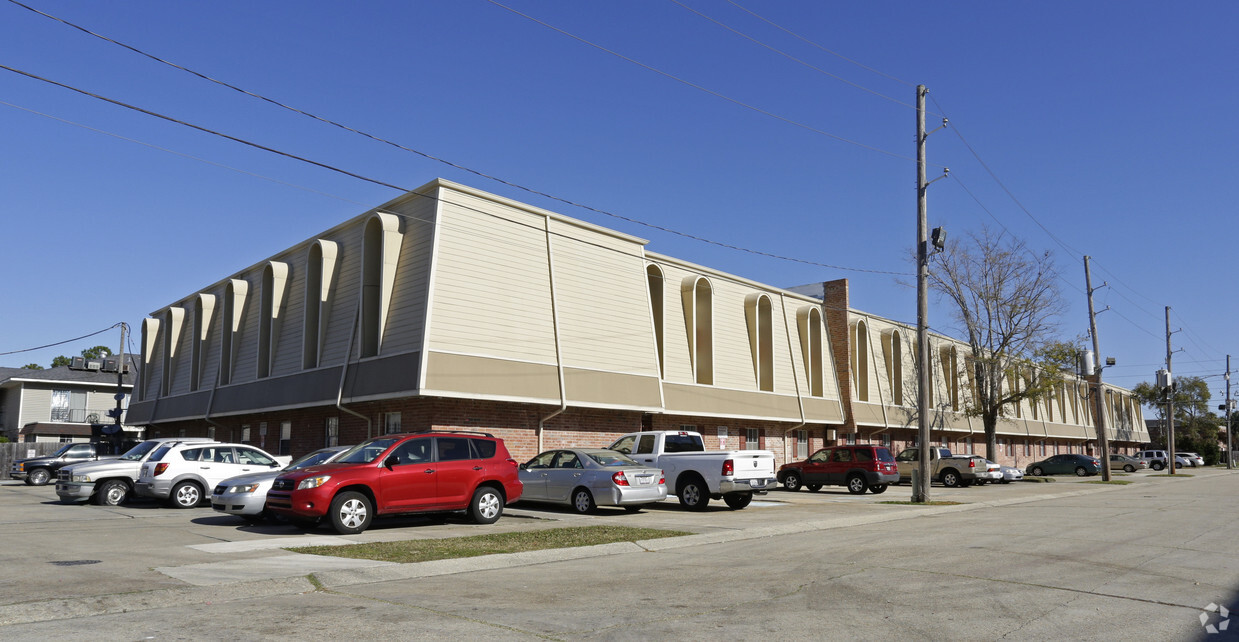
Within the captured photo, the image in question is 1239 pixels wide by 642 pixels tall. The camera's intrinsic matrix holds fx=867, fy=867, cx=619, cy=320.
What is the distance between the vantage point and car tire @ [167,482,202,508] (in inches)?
766

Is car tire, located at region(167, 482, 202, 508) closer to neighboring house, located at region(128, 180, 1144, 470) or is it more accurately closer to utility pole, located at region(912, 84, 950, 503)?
neighboring house, located at region(128, 180, 1144, 470)

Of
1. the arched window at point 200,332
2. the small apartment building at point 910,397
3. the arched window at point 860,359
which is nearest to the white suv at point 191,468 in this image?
the arched window at point 200,332

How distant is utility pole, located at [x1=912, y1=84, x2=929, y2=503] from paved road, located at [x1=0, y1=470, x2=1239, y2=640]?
7743 millimetres

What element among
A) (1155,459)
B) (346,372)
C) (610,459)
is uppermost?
(346,372)

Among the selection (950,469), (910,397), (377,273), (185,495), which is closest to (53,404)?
(377,273)

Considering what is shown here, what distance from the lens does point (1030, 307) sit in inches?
1804

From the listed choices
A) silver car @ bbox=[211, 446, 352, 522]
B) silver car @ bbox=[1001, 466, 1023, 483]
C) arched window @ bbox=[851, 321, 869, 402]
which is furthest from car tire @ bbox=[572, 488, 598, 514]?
silver car @ bbox=[1001, 466, 1023, 483]

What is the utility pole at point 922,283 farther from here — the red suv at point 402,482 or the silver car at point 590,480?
the red suv at point 402,482

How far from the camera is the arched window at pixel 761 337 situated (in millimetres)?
35000

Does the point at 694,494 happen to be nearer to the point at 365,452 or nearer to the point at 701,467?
the point at 701,467

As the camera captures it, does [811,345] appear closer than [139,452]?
No

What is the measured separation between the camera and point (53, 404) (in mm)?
54781

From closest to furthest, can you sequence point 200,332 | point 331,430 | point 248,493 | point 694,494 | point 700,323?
point 248,493 → point 694,494 → point 331,430 → point 700,323 → point 200,332

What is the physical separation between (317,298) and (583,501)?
528 inches
